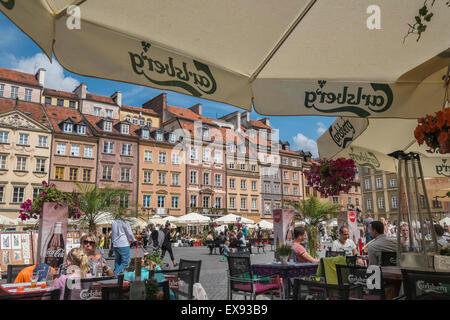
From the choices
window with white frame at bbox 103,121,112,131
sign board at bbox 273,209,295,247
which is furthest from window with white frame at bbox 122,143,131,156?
sign board at bbox 273,209,295,247

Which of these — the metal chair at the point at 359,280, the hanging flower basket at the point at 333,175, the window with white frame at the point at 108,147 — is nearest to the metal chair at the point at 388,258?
the hanging flower basket at the point at 333,175

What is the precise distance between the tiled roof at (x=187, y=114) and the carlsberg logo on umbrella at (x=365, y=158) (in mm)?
46704

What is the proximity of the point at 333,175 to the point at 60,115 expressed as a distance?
1693 inches

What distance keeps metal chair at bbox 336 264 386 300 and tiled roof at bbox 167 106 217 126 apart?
1907 inches

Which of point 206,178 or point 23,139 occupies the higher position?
point 23,139

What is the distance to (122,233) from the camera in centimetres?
948

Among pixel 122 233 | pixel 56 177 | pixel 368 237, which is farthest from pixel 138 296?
pixel 56 177

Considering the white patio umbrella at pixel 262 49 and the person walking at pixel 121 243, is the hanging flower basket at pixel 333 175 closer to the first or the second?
the white patio umbrella at pixel 262 49

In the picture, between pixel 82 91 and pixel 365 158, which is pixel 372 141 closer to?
pixel 365 158

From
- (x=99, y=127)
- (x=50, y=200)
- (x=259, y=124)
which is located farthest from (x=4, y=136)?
(x=259, y=124)

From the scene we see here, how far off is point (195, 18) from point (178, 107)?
54.9 m

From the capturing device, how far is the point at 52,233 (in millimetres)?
9414

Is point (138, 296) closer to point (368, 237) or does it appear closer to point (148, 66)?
point (148, 66)

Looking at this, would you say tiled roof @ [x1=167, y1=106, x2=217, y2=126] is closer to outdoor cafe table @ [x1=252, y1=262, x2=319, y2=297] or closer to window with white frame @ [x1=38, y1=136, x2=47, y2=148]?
window with white frame @ [x1=38, y1=136, x2=47, y2=148]
